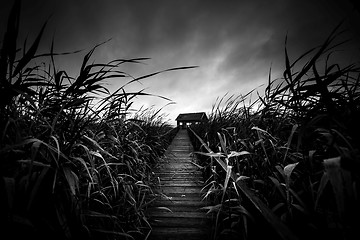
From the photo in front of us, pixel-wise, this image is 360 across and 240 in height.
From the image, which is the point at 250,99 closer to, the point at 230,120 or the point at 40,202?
the point at 230,120

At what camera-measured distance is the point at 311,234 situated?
2.69ft

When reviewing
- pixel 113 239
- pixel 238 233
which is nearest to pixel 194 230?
pixel 238 233

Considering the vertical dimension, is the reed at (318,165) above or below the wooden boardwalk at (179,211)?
above

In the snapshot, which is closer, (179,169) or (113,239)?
(113,239)

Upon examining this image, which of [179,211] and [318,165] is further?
[179,211]

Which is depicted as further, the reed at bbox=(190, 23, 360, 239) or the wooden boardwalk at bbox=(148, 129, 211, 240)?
the wooden boardwalk at bbox=(148, 129, 211, 240)

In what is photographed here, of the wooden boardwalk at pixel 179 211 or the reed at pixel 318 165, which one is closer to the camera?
the reed at pixel 318 165

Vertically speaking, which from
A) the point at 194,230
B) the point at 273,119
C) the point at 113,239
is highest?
the point at 273,119

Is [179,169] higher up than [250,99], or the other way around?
[250,99]

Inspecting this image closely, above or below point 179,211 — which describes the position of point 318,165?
above

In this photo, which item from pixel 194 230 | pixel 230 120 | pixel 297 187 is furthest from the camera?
pixel 230 120

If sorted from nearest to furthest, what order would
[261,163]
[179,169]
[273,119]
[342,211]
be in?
[342,211] < [261,163] < [273,119] < [179,169]

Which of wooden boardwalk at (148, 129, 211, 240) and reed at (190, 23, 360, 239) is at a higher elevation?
reed at (190, 23, 360, 239)

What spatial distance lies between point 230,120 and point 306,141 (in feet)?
4.81
